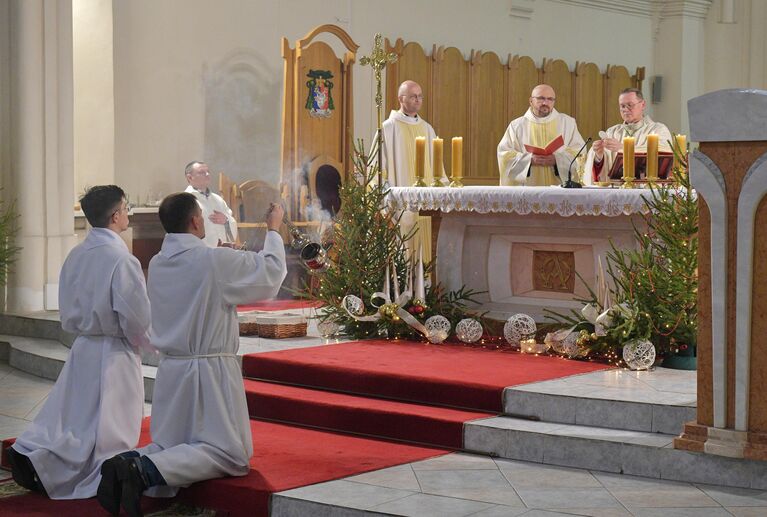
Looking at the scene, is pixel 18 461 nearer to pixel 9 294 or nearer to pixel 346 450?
pixel 346 450

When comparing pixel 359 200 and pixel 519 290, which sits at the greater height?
pixel 359 200

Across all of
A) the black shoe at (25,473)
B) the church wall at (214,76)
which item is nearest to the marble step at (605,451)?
the black shoe at (25,473)

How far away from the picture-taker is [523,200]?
7836 mm

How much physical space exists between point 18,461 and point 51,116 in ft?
18.2

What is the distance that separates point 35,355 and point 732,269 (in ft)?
18.2

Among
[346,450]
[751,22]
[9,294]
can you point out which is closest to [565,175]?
[346,450]

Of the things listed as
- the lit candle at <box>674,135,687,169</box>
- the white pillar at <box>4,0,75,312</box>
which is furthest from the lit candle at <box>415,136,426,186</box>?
the white pillar at <box>4,0,75,312</box>

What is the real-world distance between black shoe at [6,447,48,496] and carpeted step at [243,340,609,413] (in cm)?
183

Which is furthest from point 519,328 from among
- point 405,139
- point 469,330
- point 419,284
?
point 405,139

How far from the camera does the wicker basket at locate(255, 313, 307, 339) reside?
841cm

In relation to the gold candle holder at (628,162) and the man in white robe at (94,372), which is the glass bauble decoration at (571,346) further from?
the man in white robe at (94,372)

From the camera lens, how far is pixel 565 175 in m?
8.70

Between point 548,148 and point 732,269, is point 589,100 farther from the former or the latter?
point 732,269

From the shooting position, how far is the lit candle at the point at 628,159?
769cm
